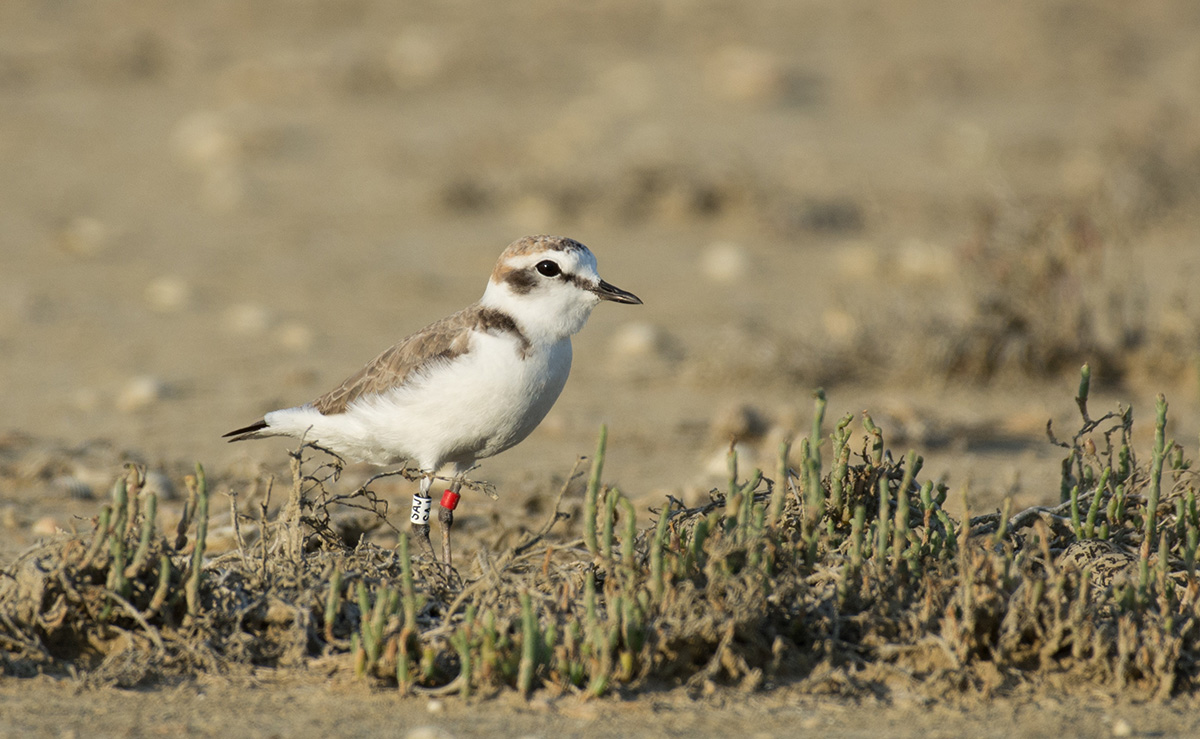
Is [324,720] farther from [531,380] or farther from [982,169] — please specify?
[982,169]

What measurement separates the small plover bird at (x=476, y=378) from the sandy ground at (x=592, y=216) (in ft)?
3.02

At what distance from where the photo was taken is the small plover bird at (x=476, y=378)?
13.0ft

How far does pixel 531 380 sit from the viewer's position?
3.96 m

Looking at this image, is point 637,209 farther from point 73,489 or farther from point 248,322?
point 73,489

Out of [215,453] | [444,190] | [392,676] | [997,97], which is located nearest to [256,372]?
[215,453]

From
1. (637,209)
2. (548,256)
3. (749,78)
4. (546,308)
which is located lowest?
(546,308)

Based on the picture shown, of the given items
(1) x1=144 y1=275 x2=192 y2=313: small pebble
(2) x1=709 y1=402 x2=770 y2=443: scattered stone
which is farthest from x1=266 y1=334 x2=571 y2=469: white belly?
(1) x1=144 y1=275 x2=192 y2=313: small pebble

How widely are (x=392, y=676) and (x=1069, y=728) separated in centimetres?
159

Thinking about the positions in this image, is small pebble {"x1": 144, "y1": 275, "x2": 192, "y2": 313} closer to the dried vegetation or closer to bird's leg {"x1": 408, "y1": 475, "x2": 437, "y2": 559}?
bird's leg {"x1": 408, "y1": 475, "x2": 437, "y2": 559}

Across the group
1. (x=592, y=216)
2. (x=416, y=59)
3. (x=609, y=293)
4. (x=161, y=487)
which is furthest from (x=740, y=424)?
(x=416, y=59)

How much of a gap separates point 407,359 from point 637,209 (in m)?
6.35

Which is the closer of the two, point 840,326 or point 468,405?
point 468,405

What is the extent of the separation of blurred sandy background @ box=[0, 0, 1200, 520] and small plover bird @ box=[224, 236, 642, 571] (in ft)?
5.14

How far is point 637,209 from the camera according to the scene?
34.0 feet
